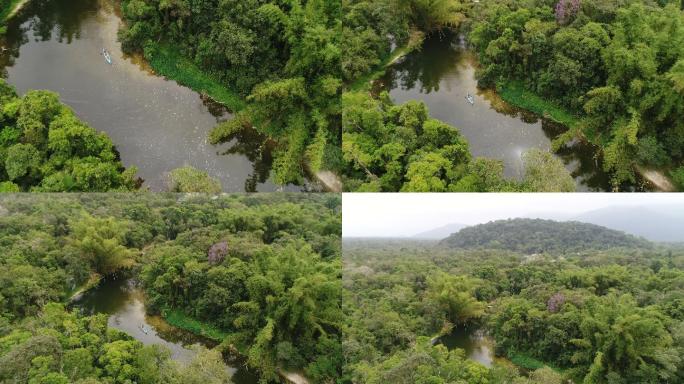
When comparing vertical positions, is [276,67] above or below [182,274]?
above

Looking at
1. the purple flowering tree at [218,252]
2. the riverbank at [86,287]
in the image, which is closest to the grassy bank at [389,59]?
the purple flowering tree at [218,252]

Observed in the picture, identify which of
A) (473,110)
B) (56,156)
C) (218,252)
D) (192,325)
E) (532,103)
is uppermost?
(532,103)

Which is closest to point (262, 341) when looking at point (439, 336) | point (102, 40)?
point (439, 336)

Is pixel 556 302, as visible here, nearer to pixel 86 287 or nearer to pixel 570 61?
pixel 570 61

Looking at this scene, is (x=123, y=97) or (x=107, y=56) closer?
(x=123, y=97)

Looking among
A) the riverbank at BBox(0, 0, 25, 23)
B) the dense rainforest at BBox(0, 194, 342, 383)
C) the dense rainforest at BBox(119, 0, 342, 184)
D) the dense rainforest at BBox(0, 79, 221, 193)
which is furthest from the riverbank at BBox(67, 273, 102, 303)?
the riverbank at BBox(0, 0, 25, 23)

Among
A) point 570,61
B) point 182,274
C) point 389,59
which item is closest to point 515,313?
point 570,61

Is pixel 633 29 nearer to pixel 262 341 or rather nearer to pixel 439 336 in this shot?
pixel 439 336
